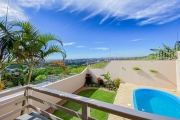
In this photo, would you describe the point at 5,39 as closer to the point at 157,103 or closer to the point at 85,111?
the point at 85,111

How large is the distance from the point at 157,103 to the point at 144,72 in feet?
10.0

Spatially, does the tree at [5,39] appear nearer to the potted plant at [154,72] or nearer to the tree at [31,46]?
the tree at [31,46]

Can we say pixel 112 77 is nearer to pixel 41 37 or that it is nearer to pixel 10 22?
pixel 41 37

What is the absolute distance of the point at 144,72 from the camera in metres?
8.88

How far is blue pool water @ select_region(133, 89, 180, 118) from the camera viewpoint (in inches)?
207

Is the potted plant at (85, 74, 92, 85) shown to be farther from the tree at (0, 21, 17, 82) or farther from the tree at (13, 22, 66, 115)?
the tree at (0, 21, 17, 82)

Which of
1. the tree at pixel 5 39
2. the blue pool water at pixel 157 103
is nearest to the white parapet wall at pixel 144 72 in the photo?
the blue pool water at pixel 157 103

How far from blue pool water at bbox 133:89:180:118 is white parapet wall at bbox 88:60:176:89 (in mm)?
1484

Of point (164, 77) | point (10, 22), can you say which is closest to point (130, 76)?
point (164, 77)

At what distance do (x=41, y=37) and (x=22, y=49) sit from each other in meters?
0.68

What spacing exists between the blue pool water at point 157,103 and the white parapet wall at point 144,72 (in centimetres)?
148

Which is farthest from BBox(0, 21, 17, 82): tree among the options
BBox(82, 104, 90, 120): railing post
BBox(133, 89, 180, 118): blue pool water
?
BBox(133, 89, 180, 118): blue pool water

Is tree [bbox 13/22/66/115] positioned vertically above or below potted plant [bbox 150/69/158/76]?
above

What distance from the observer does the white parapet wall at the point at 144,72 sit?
8.11 m
